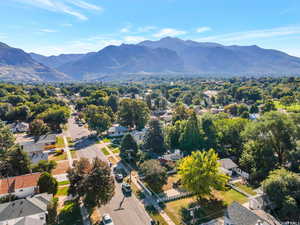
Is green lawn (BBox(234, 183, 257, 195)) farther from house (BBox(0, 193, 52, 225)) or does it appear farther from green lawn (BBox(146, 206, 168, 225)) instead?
house (BBox(0, 193, 52, 225))

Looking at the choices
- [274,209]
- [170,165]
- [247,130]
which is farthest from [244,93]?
[274,209]

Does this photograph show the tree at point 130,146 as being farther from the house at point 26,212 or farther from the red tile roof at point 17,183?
the house at point 26,212

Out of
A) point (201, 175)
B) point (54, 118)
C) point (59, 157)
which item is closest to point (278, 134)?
point (201, 175)

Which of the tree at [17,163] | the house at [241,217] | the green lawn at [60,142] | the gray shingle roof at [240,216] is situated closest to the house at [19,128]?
the green lawn at [60,142]

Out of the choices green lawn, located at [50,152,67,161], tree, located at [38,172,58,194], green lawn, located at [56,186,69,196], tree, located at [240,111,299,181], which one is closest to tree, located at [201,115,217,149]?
tree, located at [240,111,299,181]

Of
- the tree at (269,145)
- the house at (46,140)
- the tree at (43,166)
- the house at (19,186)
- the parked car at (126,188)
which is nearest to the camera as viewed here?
the house at (19,186)

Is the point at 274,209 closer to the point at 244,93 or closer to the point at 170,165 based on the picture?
the point at 170,165

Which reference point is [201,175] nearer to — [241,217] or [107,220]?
[241,217]
